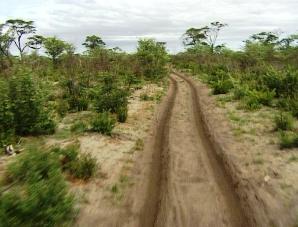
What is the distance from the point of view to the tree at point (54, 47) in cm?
4697

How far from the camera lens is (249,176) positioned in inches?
382

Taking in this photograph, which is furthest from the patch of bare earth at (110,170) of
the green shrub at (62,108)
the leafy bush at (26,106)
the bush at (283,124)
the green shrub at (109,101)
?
the bush at (283,124)

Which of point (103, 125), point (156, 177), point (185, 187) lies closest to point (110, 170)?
point (156, 177)

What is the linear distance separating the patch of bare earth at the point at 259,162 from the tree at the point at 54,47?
33665mm

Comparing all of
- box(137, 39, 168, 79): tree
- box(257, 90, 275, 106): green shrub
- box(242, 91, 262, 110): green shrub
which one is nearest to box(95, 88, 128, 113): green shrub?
box(242, 91, 262, 110): green shrub

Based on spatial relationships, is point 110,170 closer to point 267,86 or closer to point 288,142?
point 288,142

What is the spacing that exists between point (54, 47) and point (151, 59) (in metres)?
17.4

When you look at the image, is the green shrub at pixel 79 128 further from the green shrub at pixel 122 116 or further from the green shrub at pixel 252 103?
the green shrub at pixel 252 103

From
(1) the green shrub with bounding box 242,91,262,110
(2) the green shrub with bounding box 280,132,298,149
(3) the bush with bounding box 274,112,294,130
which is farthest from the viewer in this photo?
(1) the green shrub with bounding box 242,91,262,110

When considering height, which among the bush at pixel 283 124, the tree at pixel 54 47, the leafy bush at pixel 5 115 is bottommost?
the tree at pixel 54 47

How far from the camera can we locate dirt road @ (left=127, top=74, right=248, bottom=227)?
7652mm

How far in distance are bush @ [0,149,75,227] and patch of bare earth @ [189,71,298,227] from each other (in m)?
3.93

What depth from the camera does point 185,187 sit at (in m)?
9.19

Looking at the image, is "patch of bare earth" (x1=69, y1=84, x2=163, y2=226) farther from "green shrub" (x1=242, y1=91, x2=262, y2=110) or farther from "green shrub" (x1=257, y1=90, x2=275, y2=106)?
"green shrub" (x1=257, y1=90, x2=275, y2=106)
